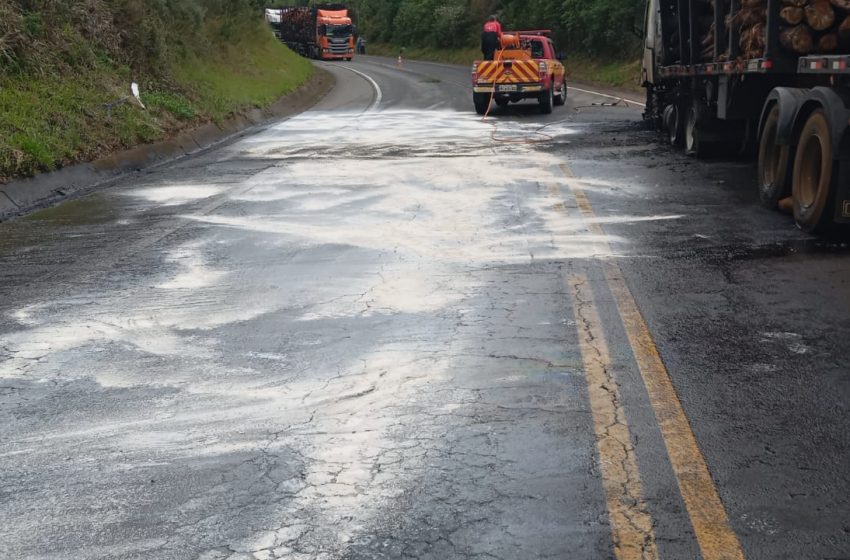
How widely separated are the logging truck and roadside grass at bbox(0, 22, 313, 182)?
9214 millimetres

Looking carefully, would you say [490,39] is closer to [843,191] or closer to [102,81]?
[102,81]

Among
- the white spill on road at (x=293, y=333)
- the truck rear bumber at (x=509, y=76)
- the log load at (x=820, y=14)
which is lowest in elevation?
the white spill on road at (x=293, y=333)

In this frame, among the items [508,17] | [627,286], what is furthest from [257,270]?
[508,17]

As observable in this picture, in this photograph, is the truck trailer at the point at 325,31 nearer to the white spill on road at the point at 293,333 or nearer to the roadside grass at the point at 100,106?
the roadside grass at the point at 100,106

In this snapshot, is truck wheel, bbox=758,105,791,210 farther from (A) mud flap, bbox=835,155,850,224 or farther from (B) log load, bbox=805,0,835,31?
(A) mud flap, bbox=835,155,850,224

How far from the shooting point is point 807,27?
10.7m

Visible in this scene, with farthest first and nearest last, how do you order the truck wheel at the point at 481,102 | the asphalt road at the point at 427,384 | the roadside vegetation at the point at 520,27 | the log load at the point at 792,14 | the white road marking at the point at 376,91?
the roadside vegetation at the point at 520,27, the white road marking at the point at 376,91, the truck wheel at the point at 481,102, the log load at the point at 792,14, the asphalt road at the point at 427,384

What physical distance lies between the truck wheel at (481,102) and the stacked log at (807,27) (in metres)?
15.1

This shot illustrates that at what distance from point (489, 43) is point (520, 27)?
35555mm

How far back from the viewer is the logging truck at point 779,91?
29.8 feet

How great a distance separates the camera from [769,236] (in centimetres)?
942

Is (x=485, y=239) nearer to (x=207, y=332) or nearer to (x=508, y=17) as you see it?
(x=207, y=332)

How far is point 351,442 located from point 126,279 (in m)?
4.19

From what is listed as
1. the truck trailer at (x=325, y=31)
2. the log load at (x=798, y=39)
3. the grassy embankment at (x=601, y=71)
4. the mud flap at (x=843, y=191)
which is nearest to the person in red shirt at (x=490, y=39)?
the grassy embankment at (x=601, y=71)
